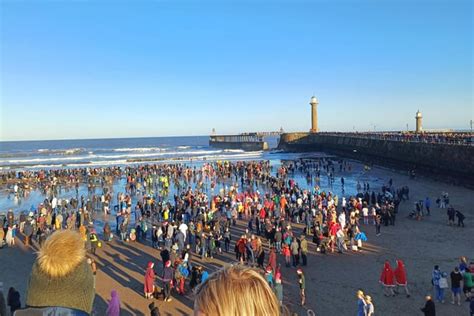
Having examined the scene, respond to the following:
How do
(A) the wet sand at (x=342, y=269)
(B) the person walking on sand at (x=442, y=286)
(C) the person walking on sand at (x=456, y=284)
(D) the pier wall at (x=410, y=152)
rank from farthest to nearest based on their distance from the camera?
(D) the pier wall at (x=410, y=152), (A) the wet sand at (x=342, y=269), (B) the person walking on sand at (x=442, y=286), (C) the person walking on sand at (x=456, y=284)

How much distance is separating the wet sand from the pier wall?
12.0m

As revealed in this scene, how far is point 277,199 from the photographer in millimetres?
23109

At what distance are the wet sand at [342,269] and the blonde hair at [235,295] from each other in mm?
6488

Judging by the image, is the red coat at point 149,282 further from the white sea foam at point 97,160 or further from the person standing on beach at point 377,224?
the white sea foam at point 97,160

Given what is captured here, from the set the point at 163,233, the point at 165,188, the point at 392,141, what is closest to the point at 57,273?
the point at 163,233

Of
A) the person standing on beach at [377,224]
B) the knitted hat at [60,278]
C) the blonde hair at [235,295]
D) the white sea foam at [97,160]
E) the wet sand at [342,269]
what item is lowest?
the wet sand at [342,269]

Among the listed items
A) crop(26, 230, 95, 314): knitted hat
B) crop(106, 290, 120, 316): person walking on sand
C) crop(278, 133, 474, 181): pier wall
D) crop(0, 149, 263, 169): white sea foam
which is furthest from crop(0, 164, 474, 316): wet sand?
crop(0, 149, 263, 169): white sea foam

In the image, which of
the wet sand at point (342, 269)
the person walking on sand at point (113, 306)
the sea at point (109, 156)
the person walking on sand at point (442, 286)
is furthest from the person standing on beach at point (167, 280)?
the sea at point (109, 156)

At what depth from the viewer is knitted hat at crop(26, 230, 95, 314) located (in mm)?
2010

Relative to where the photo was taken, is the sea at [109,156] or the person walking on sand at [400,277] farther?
the sea at [109,156]

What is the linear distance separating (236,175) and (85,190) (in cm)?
1426

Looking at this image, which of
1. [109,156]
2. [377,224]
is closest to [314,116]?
[109,156]

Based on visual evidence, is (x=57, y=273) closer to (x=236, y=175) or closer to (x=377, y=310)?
(x=377, y=310)

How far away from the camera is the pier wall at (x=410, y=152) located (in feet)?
97.3
